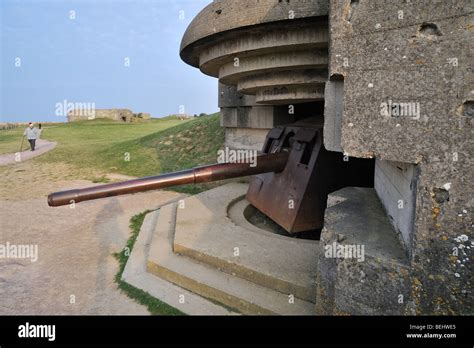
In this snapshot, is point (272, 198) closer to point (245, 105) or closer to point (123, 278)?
point (123, 278)

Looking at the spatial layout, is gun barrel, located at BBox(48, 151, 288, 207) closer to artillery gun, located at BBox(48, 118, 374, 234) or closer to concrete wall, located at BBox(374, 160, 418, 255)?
artillery gun, located at BBox(48, 118, 374, 234)

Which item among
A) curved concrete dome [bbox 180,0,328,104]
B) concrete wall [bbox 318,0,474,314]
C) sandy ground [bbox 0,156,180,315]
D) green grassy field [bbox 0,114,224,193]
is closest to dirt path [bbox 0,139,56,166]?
green grassy field [bbox 0,114,224,193]

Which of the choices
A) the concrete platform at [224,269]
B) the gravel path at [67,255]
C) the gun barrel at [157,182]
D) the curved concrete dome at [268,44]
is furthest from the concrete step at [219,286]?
the curved concrete dome at [268,44]

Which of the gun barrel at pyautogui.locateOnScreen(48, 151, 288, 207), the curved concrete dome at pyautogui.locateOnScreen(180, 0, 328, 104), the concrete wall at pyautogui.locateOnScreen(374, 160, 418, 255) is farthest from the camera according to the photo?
the curved concrete dome at pyautogui.locateOnScreen(180, 0, 328, 104)

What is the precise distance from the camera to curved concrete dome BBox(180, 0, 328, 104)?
320 cm

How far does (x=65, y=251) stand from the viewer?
13.3 ft

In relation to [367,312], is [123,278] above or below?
below

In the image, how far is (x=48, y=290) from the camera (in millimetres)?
3150

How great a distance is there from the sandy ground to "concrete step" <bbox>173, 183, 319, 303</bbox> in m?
0.78

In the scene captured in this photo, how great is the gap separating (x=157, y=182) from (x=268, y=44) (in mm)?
1820

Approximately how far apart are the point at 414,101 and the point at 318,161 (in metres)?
Result: 1.94

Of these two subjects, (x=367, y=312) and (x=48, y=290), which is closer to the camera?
(x=367, y=312)

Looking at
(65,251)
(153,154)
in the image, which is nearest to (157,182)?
(65,251)
